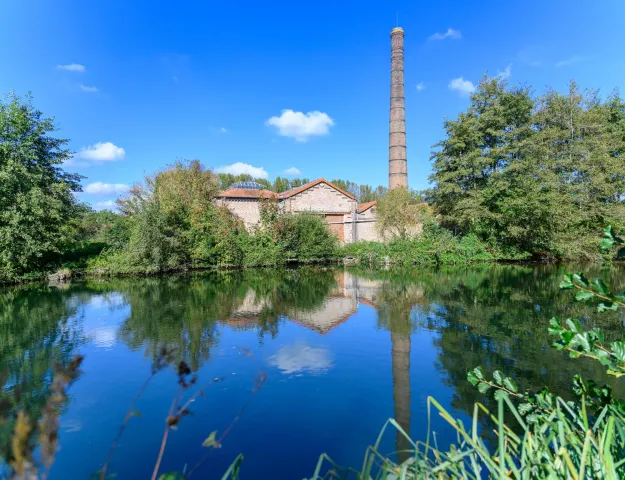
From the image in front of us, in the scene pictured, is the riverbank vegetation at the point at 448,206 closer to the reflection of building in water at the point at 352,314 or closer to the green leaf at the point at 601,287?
the reflection of building in water at the point at 352,314

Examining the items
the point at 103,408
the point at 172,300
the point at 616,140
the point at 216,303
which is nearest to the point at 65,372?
the point at 103,408

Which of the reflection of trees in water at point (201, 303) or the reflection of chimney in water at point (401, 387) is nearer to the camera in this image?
the reflection of chimney in water at point (401, 387)

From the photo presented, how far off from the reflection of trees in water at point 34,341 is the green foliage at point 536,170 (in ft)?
71.2

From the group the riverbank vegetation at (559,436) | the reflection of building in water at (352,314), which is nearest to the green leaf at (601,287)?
the riverbank vegetation at (559,436)

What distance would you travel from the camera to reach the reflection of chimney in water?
4102 mm

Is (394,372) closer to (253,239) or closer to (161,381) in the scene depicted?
(161,381)

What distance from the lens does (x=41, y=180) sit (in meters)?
19.0

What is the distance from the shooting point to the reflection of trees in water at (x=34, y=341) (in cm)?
512

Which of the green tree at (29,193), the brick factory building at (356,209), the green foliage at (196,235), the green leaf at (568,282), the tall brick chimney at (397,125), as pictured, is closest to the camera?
A: the green leaf at (568,282)

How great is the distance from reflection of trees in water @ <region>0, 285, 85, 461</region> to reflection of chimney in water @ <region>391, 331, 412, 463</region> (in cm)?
353

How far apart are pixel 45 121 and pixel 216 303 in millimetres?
15249

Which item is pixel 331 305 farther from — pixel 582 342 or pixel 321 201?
pixel 321 201

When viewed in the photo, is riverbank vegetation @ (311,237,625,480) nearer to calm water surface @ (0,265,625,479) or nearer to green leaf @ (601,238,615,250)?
green leaf @ (601,238,615,250)

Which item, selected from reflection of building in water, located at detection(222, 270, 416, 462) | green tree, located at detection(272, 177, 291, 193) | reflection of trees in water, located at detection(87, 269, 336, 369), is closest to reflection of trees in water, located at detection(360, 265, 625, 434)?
reflection of building in water, located at detection(222, 270, 416, 462)
